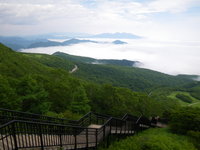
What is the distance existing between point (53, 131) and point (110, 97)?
2599cm

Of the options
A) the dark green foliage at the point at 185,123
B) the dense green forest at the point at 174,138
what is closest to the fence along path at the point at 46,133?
the dense green forest at the point at 174,138

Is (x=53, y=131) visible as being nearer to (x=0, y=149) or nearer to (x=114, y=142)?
(x=0, y=149)

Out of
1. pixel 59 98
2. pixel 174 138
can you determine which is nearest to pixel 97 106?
pixel 59 98

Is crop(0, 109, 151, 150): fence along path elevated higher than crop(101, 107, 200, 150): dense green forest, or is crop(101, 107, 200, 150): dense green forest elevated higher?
Answer: crop(0, 109, 151, 150): fence along path

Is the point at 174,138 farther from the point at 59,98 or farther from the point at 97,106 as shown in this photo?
the point at 97,106

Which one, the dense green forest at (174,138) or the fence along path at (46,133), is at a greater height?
the fence along path at (46,133)

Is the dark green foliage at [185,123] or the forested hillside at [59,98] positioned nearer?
the dark green foliage at [185,123]

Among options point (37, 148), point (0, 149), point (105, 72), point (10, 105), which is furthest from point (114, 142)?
point (105, 72)

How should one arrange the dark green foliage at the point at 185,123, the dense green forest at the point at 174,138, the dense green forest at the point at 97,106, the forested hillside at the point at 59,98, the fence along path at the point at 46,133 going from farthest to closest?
1. the forested hillside at the point at 59,98
2. the dark green foliage at the point at 185,123
3. the dense green forest at the point at 97,106
4. the dense green forest at the point at 174,138
5. the fence along path at the point at 46,133

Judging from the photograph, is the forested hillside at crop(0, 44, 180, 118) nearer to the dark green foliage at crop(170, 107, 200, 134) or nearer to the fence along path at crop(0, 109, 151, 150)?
the fence along path at crop(0, 109, 151, 150)

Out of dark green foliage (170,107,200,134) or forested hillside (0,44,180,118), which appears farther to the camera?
forested hillside (0,44,180,118)

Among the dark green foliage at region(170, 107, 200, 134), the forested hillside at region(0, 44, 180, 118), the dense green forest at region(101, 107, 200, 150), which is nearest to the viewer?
the dense green forest at region(101, 107, 200, 150)

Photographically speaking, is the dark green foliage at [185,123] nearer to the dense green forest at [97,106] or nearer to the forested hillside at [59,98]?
the dense green forest at [97,106]

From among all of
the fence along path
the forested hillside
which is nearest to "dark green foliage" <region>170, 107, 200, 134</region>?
the fence along path
